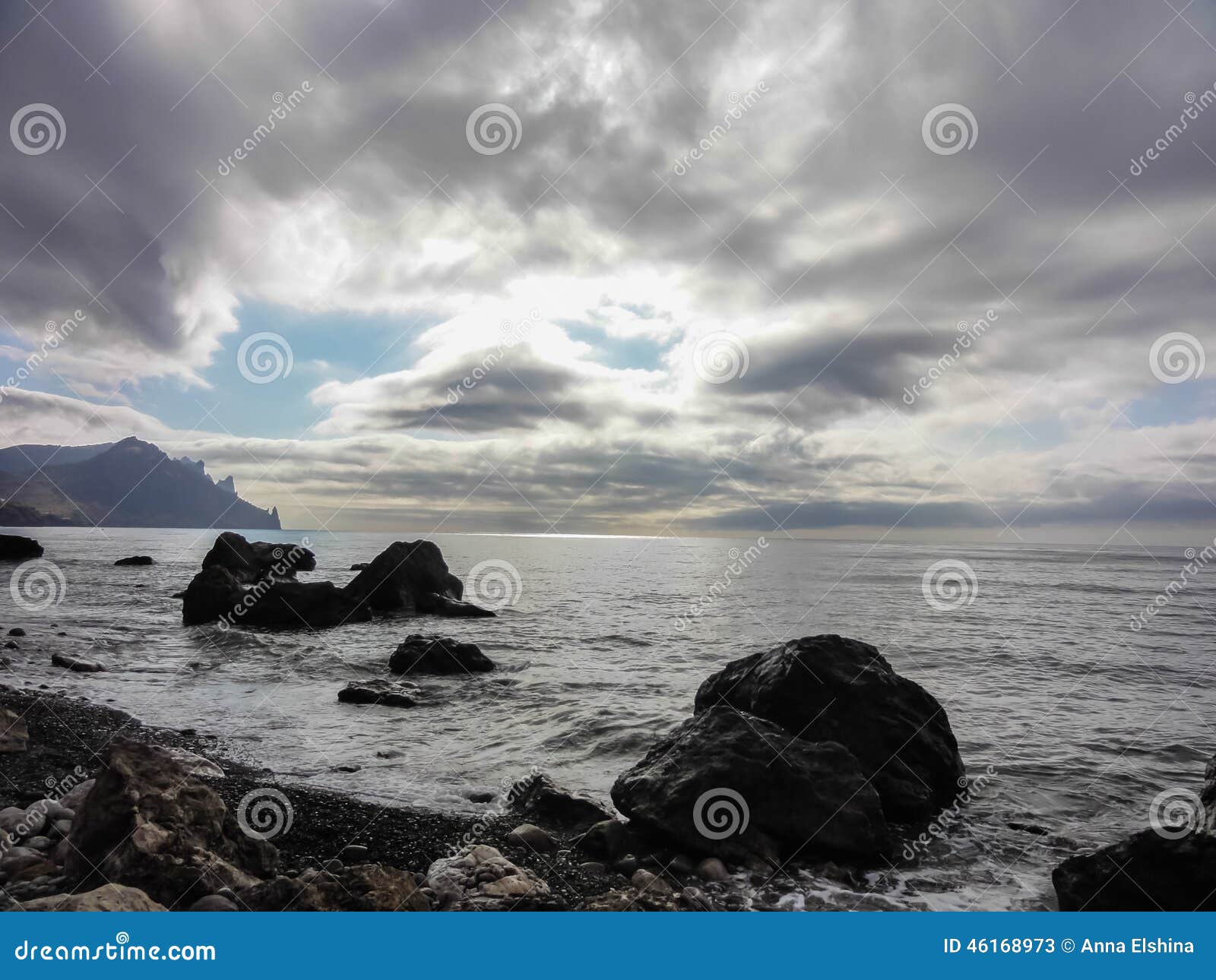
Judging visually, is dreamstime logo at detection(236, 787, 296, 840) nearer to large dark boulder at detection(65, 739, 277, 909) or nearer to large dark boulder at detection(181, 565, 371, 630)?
large dark boulder at detection(65, 739, 277, 909)

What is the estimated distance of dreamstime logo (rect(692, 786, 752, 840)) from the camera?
8.10m

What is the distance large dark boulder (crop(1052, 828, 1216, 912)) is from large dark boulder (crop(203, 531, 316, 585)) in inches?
1465

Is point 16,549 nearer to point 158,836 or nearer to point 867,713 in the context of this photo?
point 158,836

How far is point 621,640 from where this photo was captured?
27.2 meters

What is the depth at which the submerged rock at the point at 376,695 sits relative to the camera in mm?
15805

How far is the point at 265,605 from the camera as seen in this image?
28.0 metres

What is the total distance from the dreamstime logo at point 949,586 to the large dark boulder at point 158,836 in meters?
44.3

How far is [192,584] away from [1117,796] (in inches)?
1329

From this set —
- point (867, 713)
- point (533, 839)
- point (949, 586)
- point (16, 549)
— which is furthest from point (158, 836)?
point (16, 549)

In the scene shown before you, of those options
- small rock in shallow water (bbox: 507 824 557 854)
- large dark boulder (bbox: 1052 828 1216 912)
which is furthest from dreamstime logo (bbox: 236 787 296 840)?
large dark boulder (bbox: 1052 828 1216 912)

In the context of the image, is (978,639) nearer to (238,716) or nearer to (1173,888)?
(1173,888)
